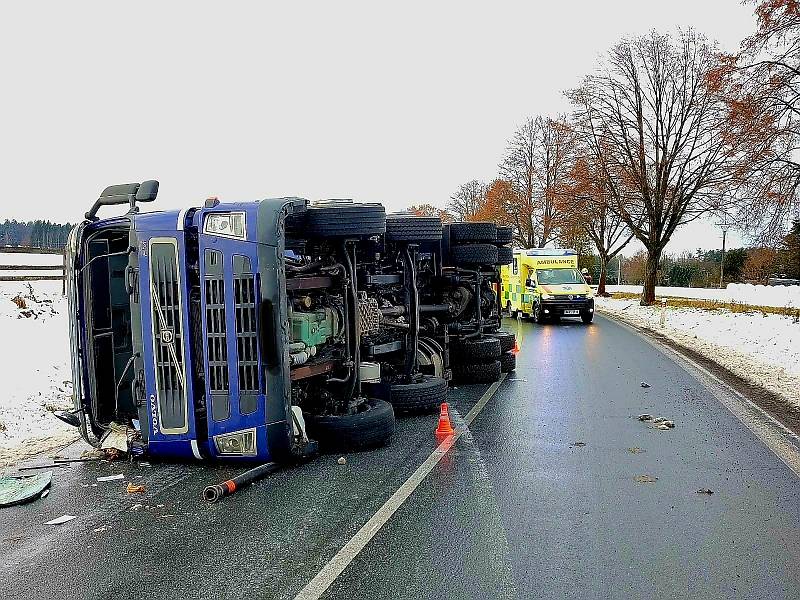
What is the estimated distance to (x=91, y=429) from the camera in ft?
24.9

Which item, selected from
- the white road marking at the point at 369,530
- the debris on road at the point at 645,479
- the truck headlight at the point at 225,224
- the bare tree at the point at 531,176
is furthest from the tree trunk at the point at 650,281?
the truck headlight at the point at 225,224

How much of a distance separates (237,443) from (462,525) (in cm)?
240

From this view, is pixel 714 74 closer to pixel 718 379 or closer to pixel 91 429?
pixel 718 379

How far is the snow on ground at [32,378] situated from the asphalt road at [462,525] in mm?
1533

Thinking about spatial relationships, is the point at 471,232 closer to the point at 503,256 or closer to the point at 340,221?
the point at 503,256

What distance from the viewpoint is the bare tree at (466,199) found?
84312mm

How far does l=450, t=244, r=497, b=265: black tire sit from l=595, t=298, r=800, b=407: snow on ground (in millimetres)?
4818

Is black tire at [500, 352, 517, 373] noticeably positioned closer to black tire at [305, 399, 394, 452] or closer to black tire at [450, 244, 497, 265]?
black tire at [450, 244, 497, 265]

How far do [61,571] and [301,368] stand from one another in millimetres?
3158

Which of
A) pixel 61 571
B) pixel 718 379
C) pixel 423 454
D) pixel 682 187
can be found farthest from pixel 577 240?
pixel 61 571

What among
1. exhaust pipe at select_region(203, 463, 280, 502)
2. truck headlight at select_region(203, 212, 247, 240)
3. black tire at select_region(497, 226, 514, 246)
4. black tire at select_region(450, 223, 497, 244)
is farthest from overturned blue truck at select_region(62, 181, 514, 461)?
black tire at select_region(497, 226, 514, 246)

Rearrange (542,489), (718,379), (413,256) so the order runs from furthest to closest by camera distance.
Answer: (718,379), (413,256), (542,489)

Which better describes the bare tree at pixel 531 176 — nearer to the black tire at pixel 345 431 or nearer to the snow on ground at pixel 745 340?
the snow on ground at pixel 745 340

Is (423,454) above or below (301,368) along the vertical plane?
below
